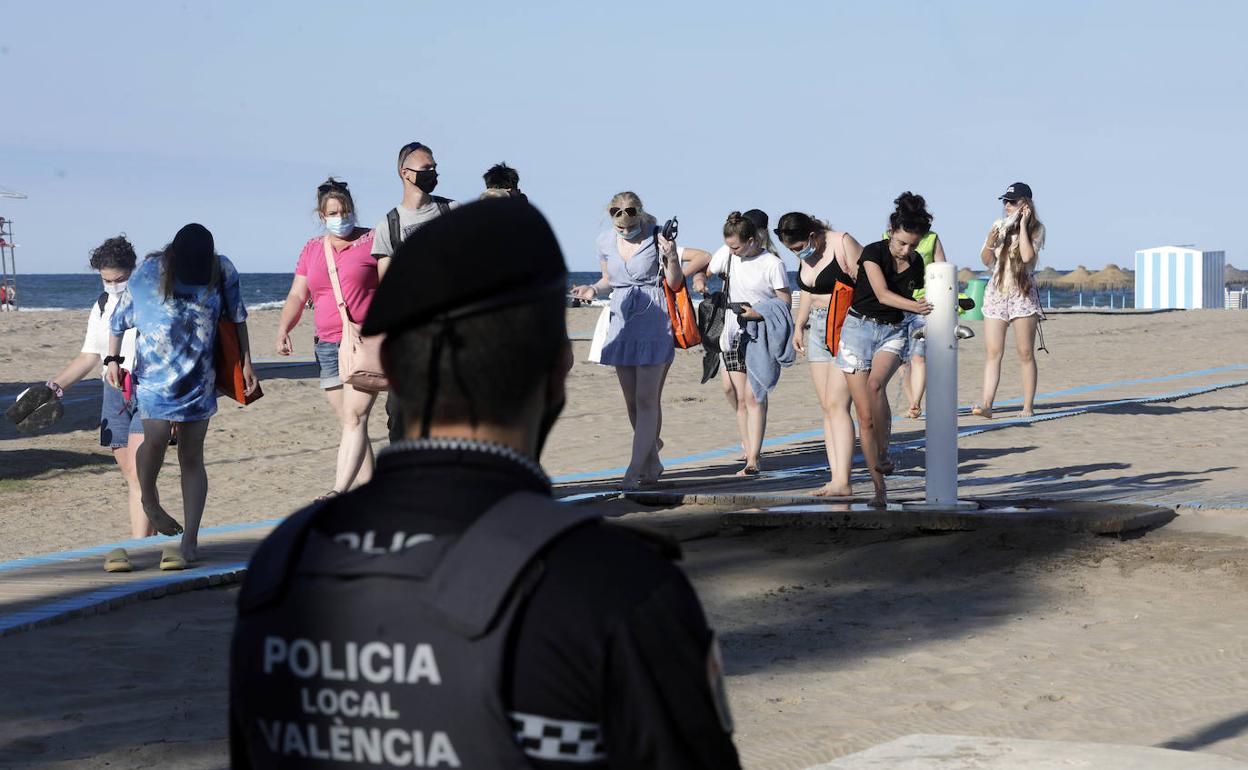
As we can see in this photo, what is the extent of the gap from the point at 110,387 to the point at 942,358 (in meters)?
4.32

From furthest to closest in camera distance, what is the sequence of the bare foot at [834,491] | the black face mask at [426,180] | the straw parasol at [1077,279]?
1. the straw parasol at [1077,279]
2. the bare foot at [834,491]
3. the black face mask at [426,180]

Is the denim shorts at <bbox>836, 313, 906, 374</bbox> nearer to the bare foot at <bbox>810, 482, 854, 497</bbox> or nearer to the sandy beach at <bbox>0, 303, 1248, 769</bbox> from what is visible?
the bare foot at <bbox>810, 482, 854, 497</bbox>

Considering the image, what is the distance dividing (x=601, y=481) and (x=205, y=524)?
2652 millimetres

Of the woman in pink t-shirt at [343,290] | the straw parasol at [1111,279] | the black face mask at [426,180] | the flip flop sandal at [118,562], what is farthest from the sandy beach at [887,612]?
the straw parasol at [1111,279]

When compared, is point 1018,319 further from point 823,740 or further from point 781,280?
point 823,740

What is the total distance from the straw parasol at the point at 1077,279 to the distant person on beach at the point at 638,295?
8055 centimetres

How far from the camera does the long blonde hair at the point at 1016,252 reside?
41.4 ft

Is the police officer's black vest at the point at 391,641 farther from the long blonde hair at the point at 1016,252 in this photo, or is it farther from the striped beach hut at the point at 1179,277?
the striped beach hut at the point at 1179,277

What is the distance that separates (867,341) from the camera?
27.4 feet

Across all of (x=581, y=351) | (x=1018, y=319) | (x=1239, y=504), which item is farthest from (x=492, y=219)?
(x=581, y=351)

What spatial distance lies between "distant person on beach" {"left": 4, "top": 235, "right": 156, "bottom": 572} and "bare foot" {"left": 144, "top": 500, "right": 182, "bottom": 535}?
0.64 feet

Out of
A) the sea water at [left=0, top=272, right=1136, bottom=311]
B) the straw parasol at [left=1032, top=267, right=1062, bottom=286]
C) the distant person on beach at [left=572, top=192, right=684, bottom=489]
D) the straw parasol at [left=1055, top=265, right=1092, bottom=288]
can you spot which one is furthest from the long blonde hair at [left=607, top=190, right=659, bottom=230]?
the straw parasol at [left=1055, top=265, right=1092, bottom=288]

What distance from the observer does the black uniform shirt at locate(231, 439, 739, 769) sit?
4.44ft

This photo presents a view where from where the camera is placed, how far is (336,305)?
25.9 feet
